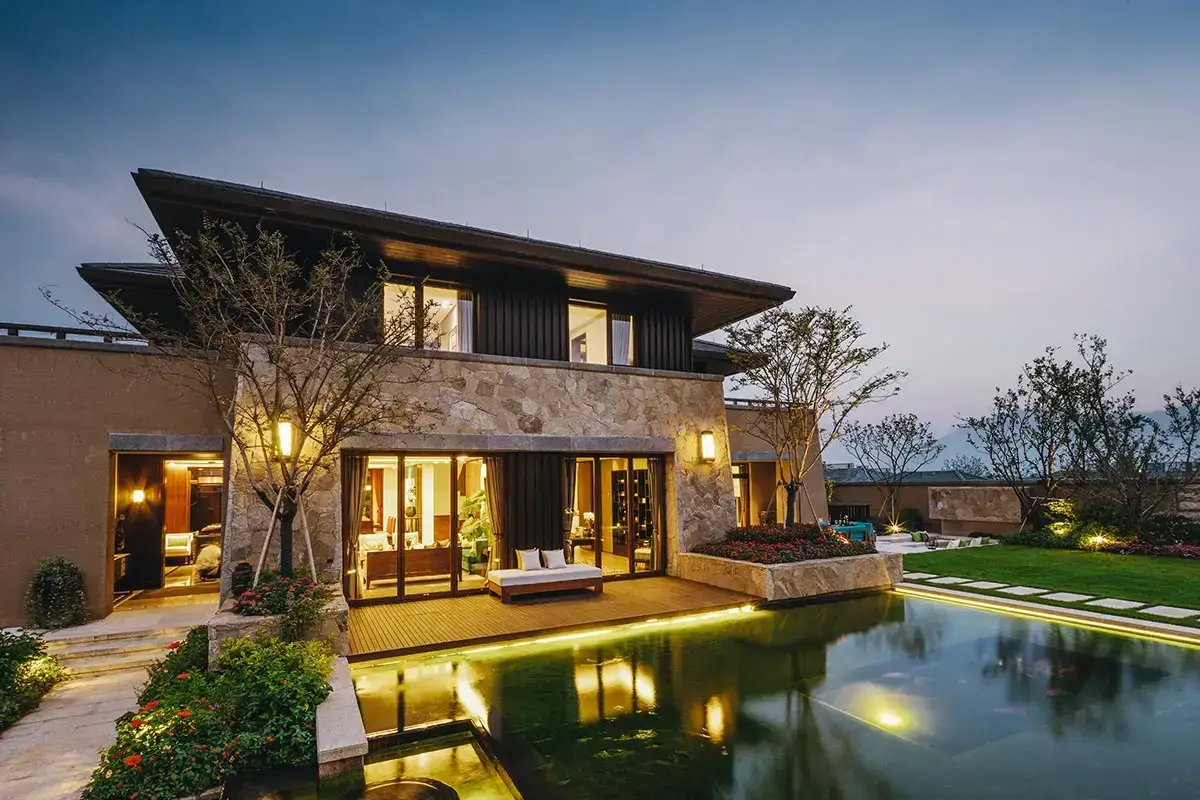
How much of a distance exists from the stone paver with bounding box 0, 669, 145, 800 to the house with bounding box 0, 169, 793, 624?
201 cm

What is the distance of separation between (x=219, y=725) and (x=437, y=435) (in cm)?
582

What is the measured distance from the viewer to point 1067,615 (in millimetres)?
8898

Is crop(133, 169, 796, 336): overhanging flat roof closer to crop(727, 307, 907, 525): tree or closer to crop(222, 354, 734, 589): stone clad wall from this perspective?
crop(727, 307, 907, 525): tree

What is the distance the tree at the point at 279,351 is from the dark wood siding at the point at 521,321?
1575 mm

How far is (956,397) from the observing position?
212 feet

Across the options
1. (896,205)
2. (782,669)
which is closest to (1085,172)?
(896,205)

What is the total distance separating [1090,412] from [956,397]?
5380 cm

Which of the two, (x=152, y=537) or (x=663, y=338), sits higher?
(x=663, y=338)

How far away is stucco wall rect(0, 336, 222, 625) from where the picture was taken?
8594mm

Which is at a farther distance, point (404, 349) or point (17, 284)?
point (17, 284)

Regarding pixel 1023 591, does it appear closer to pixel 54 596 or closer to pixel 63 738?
pixel 63 738

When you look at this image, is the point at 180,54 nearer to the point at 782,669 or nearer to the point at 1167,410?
the point at 782,669

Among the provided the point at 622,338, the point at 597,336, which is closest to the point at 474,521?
the point at 597,336

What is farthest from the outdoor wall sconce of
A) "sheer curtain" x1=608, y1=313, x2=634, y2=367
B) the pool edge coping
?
the pool edge coping
